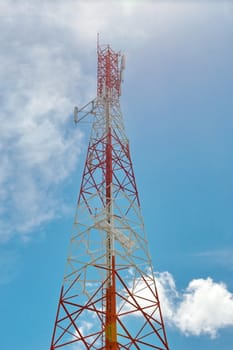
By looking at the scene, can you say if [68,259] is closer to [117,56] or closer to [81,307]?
[81,307]

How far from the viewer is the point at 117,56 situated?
30.4 m

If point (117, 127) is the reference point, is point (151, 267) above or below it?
below

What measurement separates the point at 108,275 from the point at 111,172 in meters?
6.83

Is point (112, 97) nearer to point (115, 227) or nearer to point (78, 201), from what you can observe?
point (78, 201)

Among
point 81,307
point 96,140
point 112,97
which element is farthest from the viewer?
point 112,97

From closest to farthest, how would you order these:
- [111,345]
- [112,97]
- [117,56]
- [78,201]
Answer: [111,345]
[78,201]
[112,97]
[117,56]

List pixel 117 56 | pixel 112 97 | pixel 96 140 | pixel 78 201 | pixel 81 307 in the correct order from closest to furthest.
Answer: pixel 81 307, pixel 78 201, pixel 96 140, pixel 112 97, pixel 117 56

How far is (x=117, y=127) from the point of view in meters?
26.9

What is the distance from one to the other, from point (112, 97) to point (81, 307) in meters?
15.3

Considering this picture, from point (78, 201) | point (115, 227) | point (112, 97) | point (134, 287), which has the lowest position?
point (134, 287)

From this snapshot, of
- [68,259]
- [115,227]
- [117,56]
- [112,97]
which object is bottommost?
[68,259]

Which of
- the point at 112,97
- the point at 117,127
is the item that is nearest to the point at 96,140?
the point at 117,127

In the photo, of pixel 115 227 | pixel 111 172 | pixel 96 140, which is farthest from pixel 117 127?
pixel 115 227

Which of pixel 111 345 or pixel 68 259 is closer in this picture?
pixel 111 345
